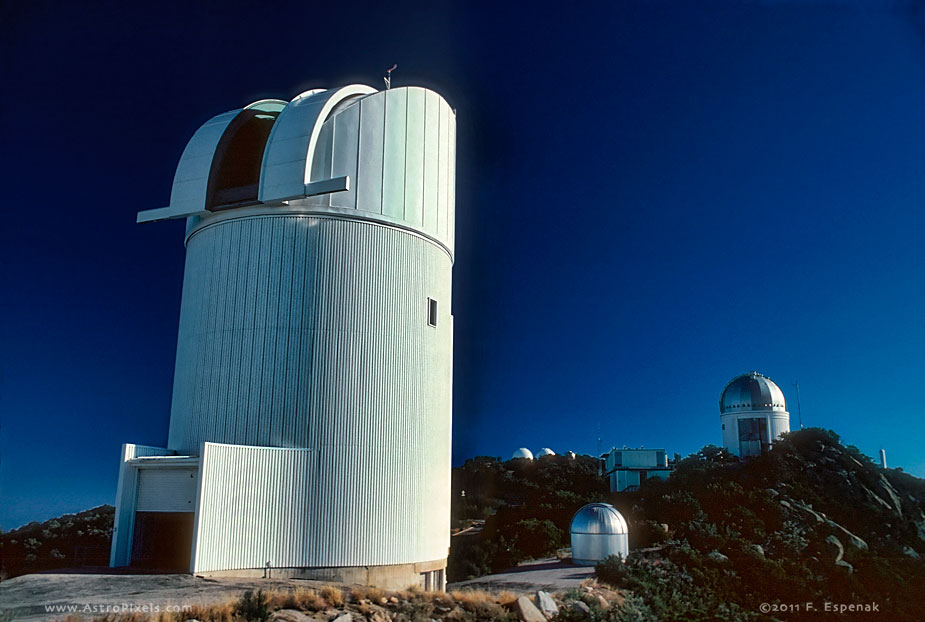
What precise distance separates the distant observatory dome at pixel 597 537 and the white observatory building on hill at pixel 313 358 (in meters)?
10.6

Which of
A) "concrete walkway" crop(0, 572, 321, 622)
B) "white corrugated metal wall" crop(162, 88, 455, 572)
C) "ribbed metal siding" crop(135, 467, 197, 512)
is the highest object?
"white corrugated metal wall" crop(162, 88, 455, 572)

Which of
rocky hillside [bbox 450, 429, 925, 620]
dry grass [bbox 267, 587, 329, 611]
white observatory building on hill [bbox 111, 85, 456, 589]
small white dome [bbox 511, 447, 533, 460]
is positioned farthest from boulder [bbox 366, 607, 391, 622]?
small white dome [bbox 511, 447, 533, 460]

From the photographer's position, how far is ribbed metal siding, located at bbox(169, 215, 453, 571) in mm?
16906

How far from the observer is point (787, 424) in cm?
4712

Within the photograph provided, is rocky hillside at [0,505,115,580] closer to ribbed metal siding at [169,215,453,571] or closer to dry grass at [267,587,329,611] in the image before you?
ribbed metal siding at [169,215,453,571]

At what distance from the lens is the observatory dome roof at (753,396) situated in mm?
46844

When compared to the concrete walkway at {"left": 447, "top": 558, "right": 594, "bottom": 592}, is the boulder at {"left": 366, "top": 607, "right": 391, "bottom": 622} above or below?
above

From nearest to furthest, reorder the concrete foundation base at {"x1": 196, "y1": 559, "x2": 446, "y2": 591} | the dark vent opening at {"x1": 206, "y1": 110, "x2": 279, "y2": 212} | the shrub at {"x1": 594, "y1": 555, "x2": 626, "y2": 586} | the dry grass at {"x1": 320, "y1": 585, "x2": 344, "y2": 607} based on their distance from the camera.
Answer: the dry grass at {"x1": 320, "y1": 585, "x2": 344, "y2": 607} → the concrete foundation base at {"x1": 196, "y1": 559, "x2": 446, "y2": 591} → the dark vent opening at {"x1": 206, "y1": 110, "x2": 279, "y2": 212} → the shrub at {"x1": 594, "y1": 555, "x2": 626, "y2": 586}

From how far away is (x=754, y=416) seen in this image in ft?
153

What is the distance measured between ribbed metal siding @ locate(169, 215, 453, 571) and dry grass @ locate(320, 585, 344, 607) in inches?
146

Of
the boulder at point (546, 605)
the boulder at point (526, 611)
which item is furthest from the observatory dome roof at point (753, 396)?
the boulder at point (526, 611)

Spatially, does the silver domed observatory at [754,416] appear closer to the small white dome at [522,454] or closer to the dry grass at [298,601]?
the small white dome at [522,454]

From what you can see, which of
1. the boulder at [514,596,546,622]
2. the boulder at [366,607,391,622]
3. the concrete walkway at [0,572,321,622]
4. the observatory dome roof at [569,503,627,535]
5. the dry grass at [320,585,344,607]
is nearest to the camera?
the concrete walkway at [0,572,321,622]

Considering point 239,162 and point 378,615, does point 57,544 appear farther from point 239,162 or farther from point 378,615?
point 378,615
